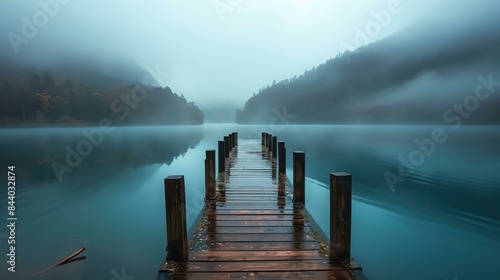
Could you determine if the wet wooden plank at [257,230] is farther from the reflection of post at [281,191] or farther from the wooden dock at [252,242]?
the reflection of post at [281,191]

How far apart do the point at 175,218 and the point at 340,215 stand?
2187 millimetres

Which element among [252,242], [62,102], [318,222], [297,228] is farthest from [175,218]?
[62,102]

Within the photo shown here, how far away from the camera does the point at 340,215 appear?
10.5ft

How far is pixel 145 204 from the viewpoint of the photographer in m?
14.6

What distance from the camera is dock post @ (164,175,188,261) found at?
318 centimetres

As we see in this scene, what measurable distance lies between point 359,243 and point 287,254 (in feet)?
24.5

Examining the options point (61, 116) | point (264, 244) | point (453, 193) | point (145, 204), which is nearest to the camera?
point (264, 244)

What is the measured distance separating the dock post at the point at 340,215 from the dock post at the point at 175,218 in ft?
6.61

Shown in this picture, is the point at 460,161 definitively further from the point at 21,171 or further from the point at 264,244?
the point at 21,171

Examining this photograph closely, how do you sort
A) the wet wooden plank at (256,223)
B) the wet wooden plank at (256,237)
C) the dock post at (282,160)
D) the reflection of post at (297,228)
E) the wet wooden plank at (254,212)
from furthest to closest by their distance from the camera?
the dock post at (282,160) → the wet wooden plank at (254,212) → the wet wooden plank at (256,223) → the wet wooden plank at (256,237) → the reflection of post at (297,228)

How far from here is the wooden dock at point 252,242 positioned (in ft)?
10.2

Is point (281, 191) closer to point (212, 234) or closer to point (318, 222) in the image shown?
point (212, 234)

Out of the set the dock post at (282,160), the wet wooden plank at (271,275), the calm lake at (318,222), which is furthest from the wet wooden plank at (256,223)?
the calm lake at (318,222)

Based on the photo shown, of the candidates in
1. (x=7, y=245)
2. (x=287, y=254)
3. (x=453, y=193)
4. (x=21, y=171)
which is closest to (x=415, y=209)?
(x=453, y=193)
